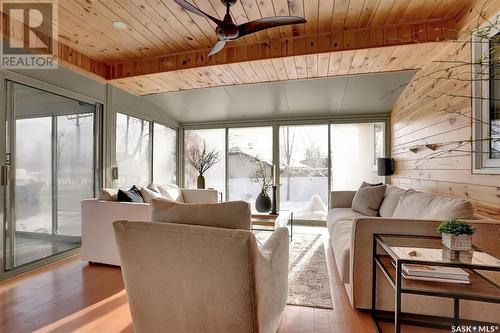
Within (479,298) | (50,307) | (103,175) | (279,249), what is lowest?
(50,307)

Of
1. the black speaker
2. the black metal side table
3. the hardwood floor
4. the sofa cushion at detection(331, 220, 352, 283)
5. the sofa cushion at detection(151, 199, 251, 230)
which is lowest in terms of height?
the hardwood floor

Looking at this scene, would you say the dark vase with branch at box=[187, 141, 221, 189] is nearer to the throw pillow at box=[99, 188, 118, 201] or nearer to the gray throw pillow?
the throw pillow at box=[99, 188, 118, 201]

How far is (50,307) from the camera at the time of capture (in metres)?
2.10

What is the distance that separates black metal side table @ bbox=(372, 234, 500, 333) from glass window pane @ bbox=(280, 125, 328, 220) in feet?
11.3

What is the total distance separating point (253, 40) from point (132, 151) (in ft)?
9.51

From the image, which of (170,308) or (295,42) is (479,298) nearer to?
(170,308)

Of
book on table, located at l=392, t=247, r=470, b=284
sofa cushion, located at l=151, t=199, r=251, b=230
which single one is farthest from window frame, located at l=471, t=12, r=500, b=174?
sofa cushion, located at l=151, t=199, r=251, b=230

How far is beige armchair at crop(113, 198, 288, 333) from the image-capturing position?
1128 mm

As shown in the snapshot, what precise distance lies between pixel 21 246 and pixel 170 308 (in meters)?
2.59

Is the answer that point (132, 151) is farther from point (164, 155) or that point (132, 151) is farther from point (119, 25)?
point (119, 25)

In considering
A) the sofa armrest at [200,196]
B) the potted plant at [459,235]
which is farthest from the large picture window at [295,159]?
the potted plant at [459,235]

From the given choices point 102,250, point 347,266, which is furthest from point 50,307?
point 347,266

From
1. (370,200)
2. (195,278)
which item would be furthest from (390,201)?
(195,278)

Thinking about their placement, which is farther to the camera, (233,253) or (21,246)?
(21,246)
